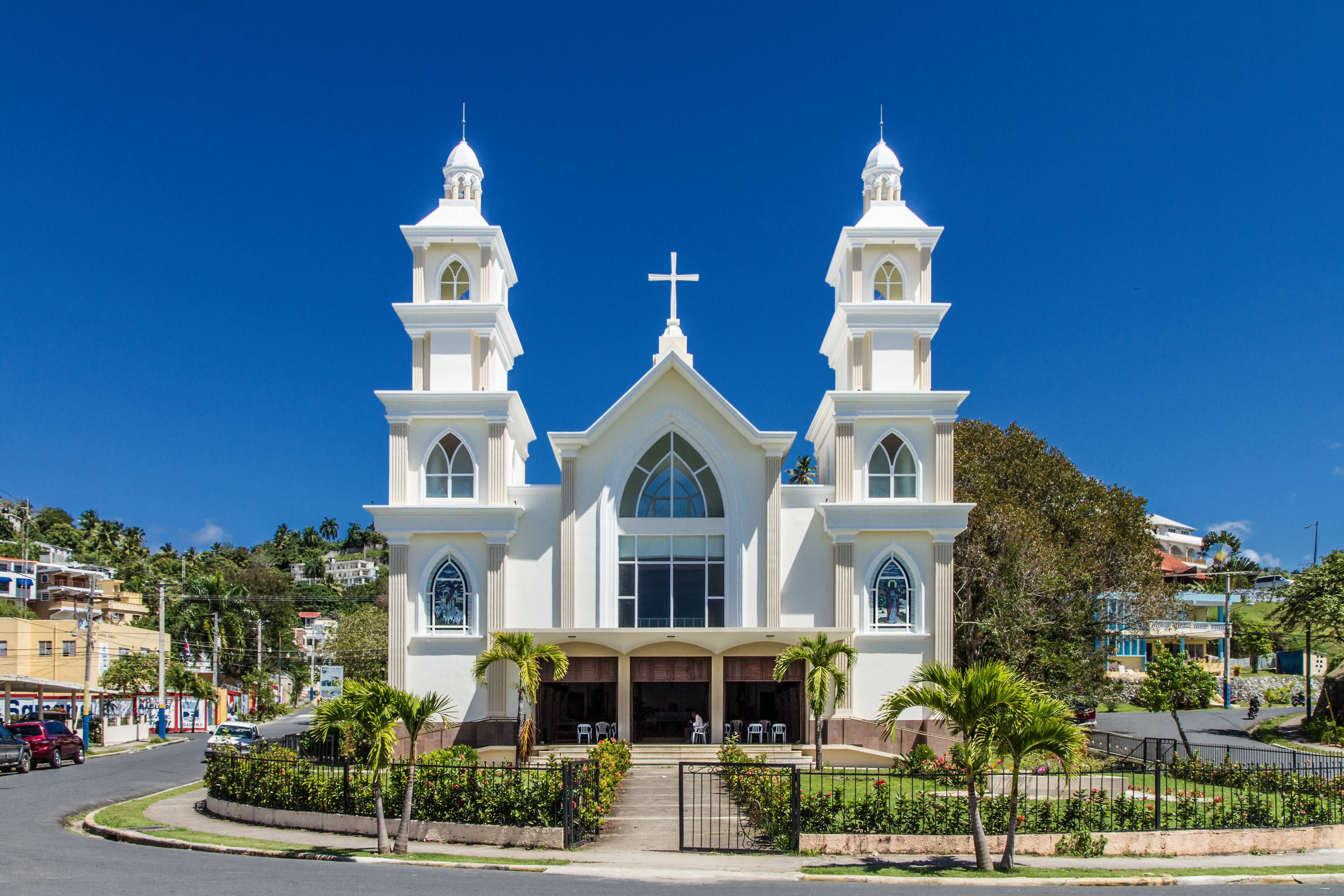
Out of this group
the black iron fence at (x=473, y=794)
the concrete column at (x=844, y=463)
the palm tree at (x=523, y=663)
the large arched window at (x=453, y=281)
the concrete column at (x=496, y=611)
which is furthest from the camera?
the large arched window at (x=453, y=281)

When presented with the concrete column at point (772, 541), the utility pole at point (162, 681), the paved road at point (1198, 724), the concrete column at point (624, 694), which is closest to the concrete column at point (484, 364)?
the concrete column at point (772, 541)

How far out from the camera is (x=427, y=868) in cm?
1576

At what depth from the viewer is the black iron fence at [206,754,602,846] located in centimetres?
1747

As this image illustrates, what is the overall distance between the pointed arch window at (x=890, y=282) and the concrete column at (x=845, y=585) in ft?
25.0

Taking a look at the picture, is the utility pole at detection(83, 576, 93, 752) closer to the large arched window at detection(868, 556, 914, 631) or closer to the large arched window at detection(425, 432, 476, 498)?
the large arched window at detection(425, 432, 476, 498)

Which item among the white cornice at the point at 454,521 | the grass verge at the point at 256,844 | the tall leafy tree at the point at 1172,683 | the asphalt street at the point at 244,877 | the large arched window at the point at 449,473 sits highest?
the large arched window at the point at 449,473

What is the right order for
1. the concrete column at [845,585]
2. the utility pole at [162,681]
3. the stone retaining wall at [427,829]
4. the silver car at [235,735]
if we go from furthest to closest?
the utility pole at [162,681], the silver car at [235,735], the concrete column at [845,585], the stone retaining wall at [427,829]

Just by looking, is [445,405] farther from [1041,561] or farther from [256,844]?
[1041,561]

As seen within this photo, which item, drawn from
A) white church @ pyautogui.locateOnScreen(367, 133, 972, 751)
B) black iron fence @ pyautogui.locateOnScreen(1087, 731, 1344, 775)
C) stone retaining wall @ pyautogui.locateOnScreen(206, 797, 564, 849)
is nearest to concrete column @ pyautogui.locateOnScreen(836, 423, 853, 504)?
white church @ pyautogui.locateOnScreen(367, 133, 972, 751)

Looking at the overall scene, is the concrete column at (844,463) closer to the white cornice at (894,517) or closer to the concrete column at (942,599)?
the white cornice at (894,517)

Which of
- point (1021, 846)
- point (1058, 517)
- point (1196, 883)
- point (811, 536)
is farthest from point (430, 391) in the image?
point (1058, 517)

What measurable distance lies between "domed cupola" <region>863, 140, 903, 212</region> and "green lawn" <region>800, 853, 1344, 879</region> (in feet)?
75.1

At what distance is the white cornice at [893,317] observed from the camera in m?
32.6

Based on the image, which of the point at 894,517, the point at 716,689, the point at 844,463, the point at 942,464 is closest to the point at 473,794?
the point at 716,689
